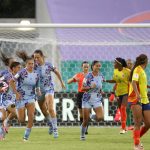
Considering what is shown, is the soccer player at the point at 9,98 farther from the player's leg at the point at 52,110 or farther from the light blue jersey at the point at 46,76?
the player's leg at the point at 52,110

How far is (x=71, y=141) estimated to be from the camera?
19.0 m

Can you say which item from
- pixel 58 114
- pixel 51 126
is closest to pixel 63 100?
pixel 58 114

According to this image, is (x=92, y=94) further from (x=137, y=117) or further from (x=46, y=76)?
(x=137, y=117)

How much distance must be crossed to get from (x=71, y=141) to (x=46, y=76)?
2.20m

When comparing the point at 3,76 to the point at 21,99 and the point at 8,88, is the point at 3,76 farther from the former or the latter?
the point at 21,99

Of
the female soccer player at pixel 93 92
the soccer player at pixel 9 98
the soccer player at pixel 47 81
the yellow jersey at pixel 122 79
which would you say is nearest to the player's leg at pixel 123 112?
the yellow jersey at pixel 122 79

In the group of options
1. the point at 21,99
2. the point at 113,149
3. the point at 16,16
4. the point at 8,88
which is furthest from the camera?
the point at 16,16

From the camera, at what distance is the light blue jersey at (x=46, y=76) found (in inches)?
808

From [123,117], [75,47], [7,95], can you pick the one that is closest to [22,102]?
[7,95]

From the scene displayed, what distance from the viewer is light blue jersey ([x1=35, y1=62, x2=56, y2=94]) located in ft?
67.4

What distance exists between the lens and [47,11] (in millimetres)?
31766

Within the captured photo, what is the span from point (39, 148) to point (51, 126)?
410 cm

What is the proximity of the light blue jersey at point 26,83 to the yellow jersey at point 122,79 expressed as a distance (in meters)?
3.48

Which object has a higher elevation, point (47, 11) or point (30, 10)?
point (30, 10)
